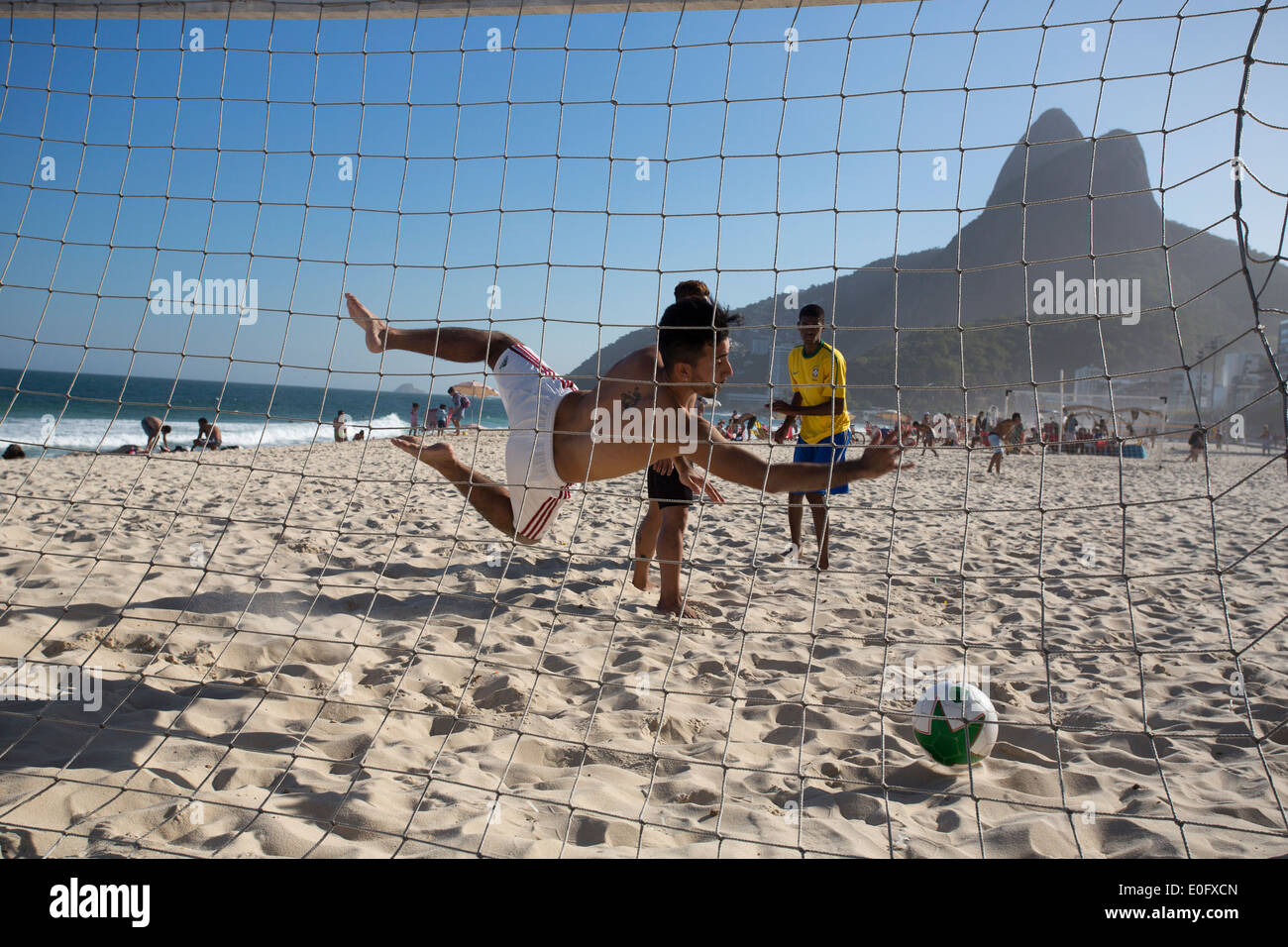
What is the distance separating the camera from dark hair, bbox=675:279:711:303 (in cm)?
384

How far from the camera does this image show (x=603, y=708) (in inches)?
97.0

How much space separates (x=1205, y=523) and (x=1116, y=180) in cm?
8932

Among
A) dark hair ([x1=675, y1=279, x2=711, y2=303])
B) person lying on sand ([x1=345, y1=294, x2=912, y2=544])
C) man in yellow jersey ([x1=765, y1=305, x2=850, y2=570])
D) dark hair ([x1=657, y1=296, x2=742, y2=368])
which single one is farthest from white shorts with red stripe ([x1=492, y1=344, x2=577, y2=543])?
man in yellow jersey ([x1=765, y1=305, x2=850, y2=570])

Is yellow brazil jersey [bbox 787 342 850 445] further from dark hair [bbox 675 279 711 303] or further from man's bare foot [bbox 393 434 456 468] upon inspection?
man's bare foot [bbox 393 434 456 468]

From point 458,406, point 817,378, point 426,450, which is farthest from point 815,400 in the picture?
point 458,406

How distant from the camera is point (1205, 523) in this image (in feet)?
21.3

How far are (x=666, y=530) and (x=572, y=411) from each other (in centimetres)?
77

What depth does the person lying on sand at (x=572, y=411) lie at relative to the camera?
2783 millimetres

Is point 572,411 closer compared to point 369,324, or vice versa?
point 572,411

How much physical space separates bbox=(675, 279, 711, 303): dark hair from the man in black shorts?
0.95 meters

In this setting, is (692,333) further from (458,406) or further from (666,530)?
(458,406)

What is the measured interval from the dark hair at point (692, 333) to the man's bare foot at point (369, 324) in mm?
1175

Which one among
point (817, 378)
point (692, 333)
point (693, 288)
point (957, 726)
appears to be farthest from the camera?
point (817, 378)
